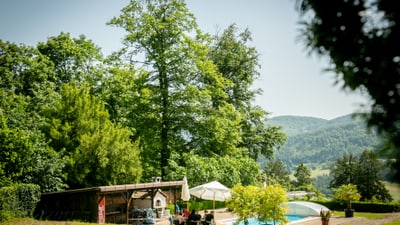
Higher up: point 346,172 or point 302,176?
point 346,172

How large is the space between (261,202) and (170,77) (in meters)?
16.6

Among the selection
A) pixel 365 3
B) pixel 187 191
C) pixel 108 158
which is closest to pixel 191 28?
pixel 108 158

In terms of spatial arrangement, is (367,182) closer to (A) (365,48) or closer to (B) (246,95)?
(B) (246,95)

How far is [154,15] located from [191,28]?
9.76 ft

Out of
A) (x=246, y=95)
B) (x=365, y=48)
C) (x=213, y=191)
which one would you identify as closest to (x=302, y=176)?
(x=246, y=95)

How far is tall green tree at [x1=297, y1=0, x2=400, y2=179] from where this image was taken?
255cm

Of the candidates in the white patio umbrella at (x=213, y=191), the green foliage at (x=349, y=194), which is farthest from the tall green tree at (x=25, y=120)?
the green foliage at (x=349, y=194)

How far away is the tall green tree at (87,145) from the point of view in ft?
77.5

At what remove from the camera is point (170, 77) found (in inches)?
1189

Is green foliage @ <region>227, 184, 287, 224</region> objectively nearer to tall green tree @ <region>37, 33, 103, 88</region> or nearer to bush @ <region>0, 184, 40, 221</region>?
bush @ <region>0, 184, 40, 221</region>

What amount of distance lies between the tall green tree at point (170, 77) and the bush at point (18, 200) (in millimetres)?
9833

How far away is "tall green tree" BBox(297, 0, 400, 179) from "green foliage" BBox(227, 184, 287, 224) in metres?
12.9

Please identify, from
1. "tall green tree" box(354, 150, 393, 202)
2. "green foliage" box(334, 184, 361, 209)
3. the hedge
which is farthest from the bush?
"tall green tree" box(354, 150, 393, 202)

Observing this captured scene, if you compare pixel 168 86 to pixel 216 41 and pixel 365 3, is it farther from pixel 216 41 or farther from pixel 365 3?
pixel 365 3
